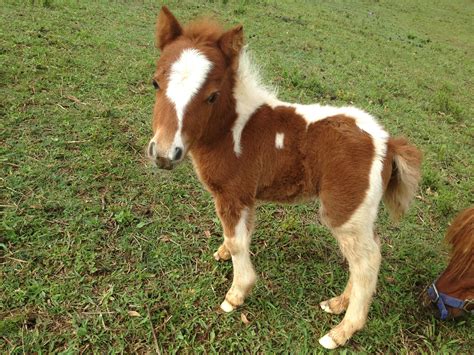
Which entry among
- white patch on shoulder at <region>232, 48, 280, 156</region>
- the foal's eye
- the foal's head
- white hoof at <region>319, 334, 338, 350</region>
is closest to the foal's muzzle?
the foal's head

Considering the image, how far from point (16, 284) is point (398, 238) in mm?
3930

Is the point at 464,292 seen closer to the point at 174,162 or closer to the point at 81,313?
the point at 174,162

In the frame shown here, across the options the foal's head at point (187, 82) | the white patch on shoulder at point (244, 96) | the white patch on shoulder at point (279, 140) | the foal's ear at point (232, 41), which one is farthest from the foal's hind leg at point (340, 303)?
the foal's ear at point (232, 41)

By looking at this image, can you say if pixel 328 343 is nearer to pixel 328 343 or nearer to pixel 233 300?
pixel 328 343

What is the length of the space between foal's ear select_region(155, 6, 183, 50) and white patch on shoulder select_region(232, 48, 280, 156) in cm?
53

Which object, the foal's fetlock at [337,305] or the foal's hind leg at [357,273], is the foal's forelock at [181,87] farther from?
the foal's fetlock at [337,305]

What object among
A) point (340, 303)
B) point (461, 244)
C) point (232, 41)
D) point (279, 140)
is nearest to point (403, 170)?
point (461, 244)

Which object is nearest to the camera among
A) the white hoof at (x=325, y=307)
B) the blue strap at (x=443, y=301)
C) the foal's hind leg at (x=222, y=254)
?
the blue strap at (x=443, y=301)

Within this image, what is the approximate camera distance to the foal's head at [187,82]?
7.37 feet

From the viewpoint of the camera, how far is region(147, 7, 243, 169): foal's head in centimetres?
225

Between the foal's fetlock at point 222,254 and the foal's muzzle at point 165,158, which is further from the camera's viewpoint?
the foal's fetlock at point 222,254

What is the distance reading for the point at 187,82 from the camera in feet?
7.48

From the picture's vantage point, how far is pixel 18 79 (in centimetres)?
526

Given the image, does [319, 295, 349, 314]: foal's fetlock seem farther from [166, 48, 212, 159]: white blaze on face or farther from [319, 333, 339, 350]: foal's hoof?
[166, 48, 212, 159]: white blaze on face
